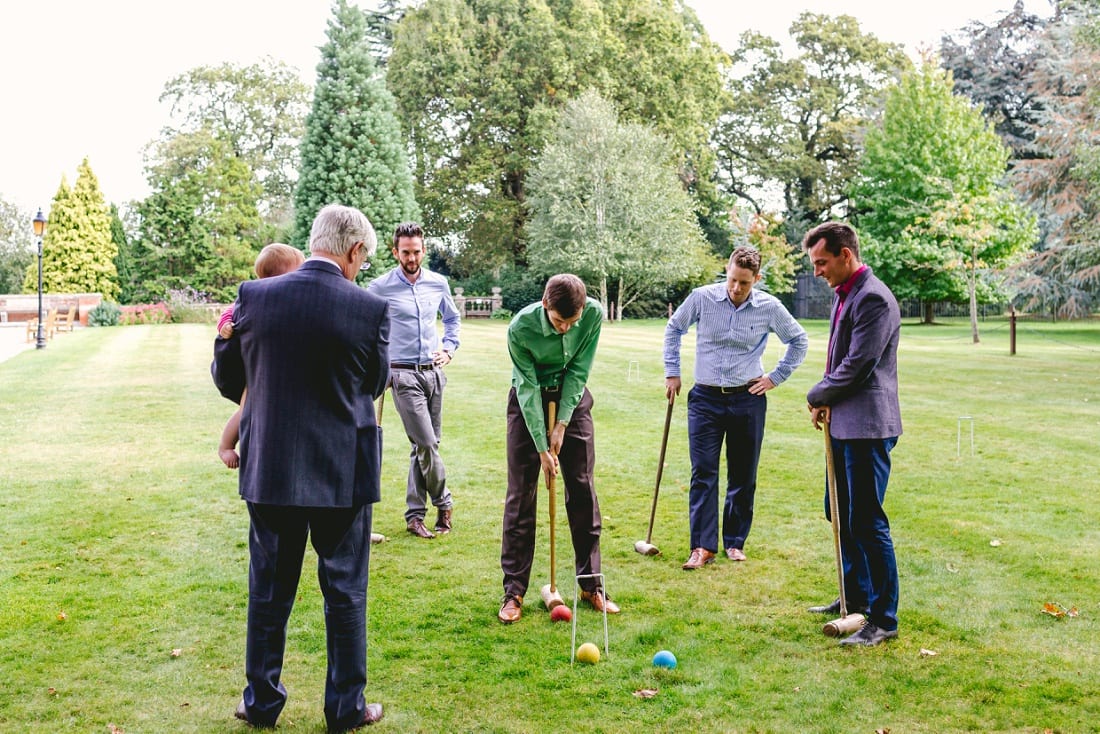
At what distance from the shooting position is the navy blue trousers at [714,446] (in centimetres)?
615

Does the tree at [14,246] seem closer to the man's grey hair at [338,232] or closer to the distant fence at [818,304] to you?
the distant fence at [818,304]

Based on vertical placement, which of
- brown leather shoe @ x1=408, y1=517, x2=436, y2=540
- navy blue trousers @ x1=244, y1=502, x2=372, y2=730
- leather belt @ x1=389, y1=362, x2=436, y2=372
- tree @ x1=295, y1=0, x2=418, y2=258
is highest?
tree @ x1=295, y1=0, x2=418, y2=258

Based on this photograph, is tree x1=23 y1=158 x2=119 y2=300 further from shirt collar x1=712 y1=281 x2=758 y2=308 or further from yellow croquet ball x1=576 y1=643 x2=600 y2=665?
yellow croquet ball x1=576 y1=643 x2=600 y2=665

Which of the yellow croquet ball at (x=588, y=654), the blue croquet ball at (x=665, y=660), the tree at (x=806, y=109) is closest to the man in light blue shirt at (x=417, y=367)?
the yellow croquet ball at (x=588, y=654)

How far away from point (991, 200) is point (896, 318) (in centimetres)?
2712

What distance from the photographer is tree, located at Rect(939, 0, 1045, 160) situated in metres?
42.3

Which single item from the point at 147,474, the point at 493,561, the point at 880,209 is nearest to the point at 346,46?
the point at 880,209

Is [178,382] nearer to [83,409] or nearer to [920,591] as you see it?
[83,409]

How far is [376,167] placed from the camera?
35.9 m

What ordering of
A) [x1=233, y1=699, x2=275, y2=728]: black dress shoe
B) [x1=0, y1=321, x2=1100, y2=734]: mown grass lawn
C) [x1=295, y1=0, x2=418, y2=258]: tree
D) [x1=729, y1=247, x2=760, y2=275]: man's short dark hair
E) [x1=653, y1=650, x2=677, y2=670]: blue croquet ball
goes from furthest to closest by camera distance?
[x1=295, y1=0, x2=418, y2=258]: tree, [x1=729, y1=247, x2=760, y2=275]: man's short dark hair, [x1=653, y1=650, x2=677, y2=670]: blue croquet ball, [x1=0, y1=321, x2=1100, y2=734]: mown grass lawn, [x1=233, y1=699, x2=275, y2=728]: black dress shoe

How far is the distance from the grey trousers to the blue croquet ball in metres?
2.74

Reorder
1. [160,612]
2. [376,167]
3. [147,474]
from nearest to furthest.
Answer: [160,612], [147,474], [376,167]

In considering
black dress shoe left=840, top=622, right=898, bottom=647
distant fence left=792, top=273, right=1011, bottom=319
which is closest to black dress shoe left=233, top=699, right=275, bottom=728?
black dress shoe left=840, top=622, right=898, bottom=647

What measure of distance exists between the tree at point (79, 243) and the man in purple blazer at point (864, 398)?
40152mm
